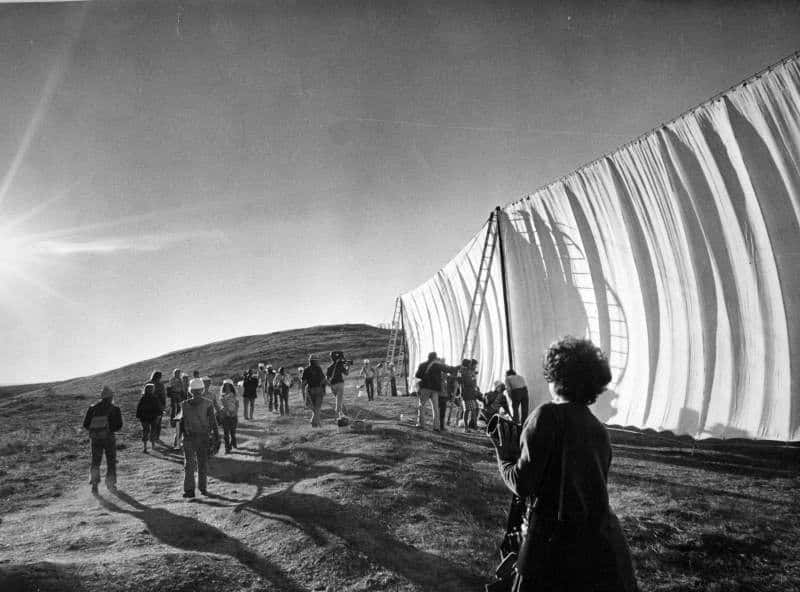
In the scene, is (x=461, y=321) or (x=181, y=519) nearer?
(x=181, y=519)

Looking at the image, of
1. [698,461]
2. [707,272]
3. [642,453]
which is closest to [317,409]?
[642,453]

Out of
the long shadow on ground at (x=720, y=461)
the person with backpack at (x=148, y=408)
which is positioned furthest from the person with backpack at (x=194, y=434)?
the long shadow on ground at (x=720, y=461)

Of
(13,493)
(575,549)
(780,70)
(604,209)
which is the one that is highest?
(780,70)

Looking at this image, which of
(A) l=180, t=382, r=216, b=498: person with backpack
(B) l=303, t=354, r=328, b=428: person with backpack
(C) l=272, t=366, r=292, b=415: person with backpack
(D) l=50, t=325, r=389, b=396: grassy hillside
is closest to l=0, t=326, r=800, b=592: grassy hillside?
(A) l=180, t=382, r=216, b=498: person with backpack

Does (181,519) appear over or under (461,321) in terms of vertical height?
under

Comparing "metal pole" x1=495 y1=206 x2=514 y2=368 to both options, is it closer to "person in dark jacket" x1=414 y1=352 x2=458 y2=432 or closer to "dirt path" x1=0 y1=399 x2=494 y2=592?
"person in dark jacket" x1=414 y1=352 x2=458 y2=432

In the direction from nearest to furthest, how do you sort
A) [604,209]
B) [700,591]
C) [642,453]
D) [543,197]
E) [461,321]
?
[700,591], [642,453], [604,209], [543,197], [461,321]

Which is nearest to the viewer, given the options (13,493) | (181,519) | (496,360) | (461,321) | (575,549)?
(575,549)

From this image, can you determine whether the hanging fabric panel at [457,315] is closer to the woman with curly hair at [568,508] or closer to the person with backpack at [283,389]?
the person with backpack at [283,389]

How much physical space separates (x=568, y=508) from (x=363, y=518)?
458cm

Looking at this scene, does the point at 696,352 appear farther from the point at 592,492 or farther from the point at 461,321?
the point at 461,321

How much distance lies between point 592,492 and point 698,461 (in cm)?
839

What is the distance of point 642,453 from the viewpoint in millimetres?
9703

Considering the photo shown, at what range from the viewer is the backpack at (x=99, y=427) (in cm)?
877
